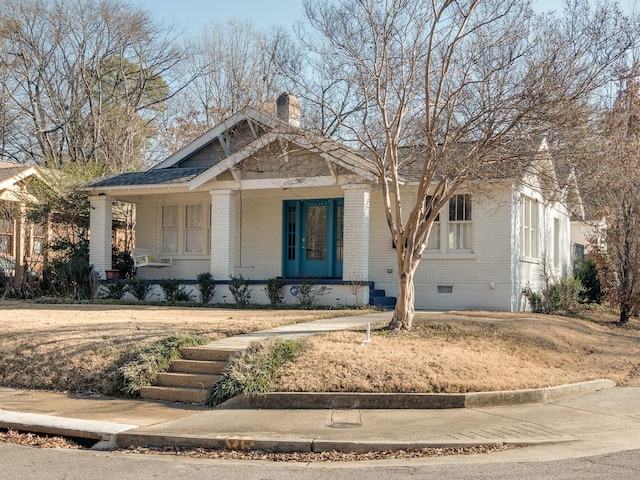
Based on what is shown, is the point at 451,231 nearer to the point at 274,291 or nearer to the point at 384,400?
the point at 274,291

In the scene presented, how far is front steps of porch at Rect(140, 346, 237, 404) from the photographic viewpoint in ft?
33.1

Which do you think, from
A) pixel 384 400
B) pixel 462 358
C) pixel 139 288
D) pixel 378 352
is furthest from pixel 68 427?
pixel 139 288

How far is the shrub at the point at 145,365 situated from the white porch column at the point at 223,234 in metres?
8.77

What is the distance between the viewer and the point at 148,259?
2200 cm

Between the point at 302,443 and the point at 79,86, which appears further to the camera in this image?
the point at 79,86

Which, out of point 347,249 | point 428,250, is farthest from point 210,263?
point 428,250

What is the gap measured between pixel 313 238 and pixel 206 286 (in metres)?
3.70

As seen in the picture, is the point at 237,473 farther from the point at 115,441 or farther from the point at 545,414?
the point at 545,414

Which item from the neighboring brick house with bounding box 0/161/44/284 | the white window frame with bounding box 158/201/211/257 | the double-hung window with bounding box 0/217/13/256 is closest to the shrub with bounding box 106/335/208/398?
the white window frame with bounding box 158/201/211/257

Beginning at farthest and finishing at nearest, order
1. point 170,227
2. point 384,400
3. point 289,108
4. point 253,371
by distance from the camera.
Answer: point 170,227 → point 289,108 → point 253,371 → point 384,400

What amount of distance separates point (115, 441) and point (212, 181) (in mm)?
13098

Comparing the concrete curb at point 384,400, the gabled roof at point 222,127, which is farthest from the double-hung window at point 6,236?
the concrete curb at point 384,400

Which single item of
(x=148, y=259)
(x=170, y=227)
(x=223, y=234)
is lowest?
(x=148, y=259)

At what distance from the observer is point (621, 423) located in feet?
27.1
